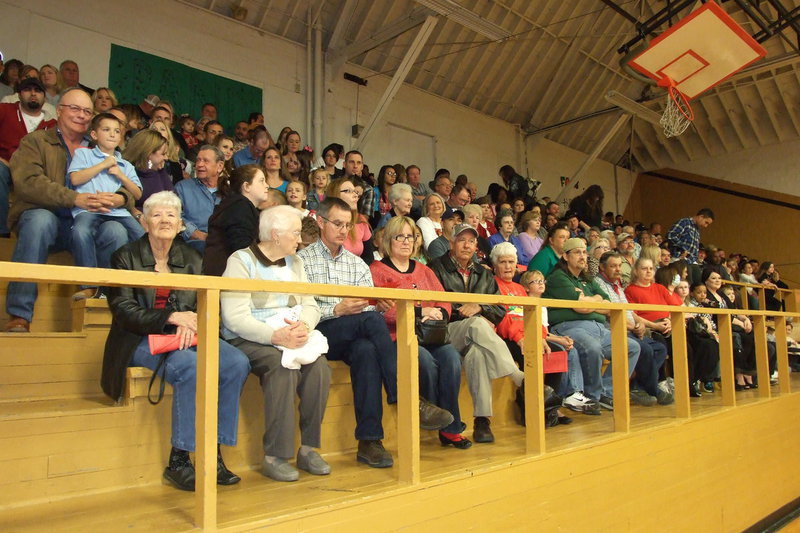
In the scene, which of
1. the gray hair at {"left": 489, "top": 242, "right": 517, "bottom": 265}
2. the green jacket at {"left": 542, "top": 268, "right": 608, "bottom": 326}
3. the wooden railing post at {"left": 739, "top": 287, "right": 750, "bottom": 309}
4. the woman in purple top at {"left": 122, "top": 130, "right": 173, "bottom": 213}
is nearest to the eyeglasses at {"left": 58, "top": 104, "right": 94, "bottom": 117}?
the woman in purple top at {"left": 122, "top": 130, "right": 173, "bottom": 213}

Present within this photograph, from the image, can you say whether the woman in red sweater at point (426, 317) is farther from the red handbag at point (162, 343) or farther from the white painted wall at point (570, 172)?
the white painted wall at point (570, 172)

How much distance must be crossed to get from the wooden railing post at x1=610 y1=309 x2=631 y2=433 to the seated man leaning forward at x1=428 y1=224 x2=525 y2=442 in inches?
19.2

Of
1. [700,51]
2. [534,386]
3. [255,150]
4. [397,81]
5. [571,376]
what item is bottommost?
[571,376]

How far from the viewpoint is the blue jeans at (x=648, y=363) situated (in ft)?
14.2

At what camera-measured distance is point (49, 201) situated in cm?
320

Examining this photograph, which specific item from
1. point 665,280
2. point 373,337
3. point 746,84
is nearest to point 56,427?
point 373,337

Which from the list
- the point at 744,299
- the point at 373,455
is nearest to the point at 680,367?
the point at 373,455

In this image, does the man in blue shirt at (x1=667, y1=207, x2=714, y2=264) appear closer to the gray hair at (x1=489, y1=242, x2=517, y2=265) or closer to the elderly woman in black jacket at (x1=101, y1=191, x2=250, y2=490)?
the gray hair at (x1=489, y1=242, x2=517, y2=265)

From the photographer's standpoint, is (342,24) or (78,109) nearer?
(78,109)

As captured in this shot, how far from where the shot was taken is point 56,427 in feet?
6.76

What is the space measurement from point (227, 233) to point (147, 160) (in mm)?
1171

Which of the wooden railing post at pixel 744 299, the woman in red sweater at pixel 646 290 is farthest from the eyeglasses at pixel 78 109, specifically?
the wooden railing post at pixel 744 299

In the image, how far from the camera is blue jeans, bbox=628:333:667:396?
4340mm

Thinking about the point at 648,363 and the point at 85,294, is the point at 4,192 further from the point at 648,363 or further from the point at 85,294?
the point at 648,363
